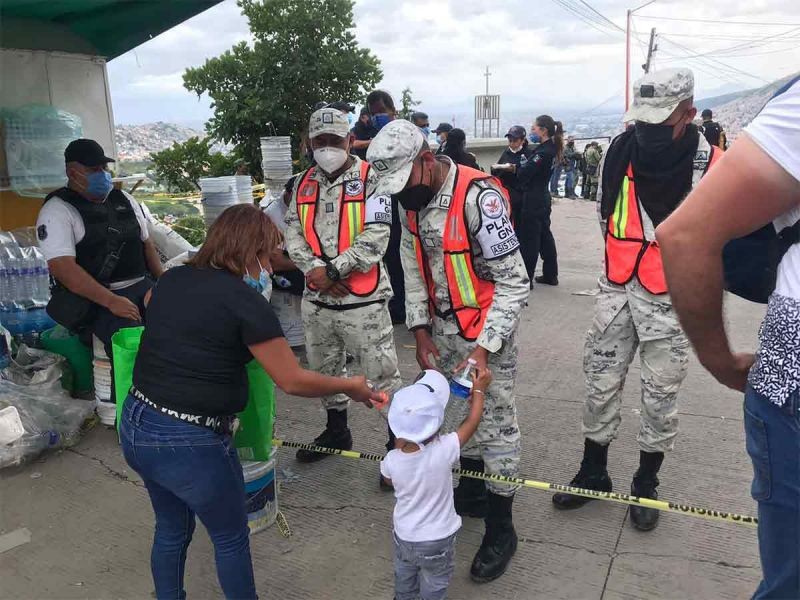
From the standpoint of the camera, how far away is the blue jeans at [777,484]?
4.38ft

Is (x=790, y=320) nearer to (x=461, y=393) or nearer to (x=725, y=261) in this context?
(x=725, y=261)

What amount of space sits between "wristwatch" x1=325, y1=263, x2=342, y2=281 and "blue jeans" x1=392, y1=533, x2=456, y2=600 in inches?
57.4

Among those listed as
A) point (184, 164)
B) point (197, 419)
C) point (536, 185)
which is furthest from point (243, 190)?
point (184, 164)

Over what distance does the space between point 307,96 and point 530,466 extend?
295 inches

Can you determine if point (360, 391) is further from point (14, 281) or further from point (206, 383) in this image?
point (14, 281)

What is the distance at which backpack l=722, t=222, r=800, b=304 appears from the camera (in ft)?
4.40

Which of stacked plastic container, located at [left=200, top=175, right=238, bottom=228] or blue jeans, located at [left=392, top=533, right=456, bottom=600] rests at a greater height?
stacked plastic container, located at [left=200, top=175, right=238, bottom=228]

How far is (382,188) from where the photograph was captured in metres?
2.64

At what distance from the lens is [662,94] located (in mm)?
2756

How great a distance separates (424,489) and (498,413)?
669 millimetres

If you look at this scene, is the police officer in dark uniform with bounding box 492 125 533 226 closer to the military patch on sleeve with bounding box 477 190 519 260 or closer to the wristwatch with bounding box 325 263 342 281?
the wristwatch with bounding box 325 263 342 281

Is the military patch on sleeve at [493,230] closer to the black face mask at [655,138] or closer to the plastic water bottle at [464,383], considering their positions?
the plastic water bottle at [464,383]

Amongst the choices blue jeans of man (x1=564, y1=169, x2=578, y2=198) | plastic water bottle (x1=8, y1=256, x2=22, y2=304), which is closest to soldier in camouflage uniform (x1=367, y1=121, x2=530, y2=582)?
plastic water bottle (x1=8, y1=256, x2=22, y2=304)

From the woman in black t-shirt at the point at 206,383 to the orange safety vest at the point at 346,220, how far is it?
112 centimetres
